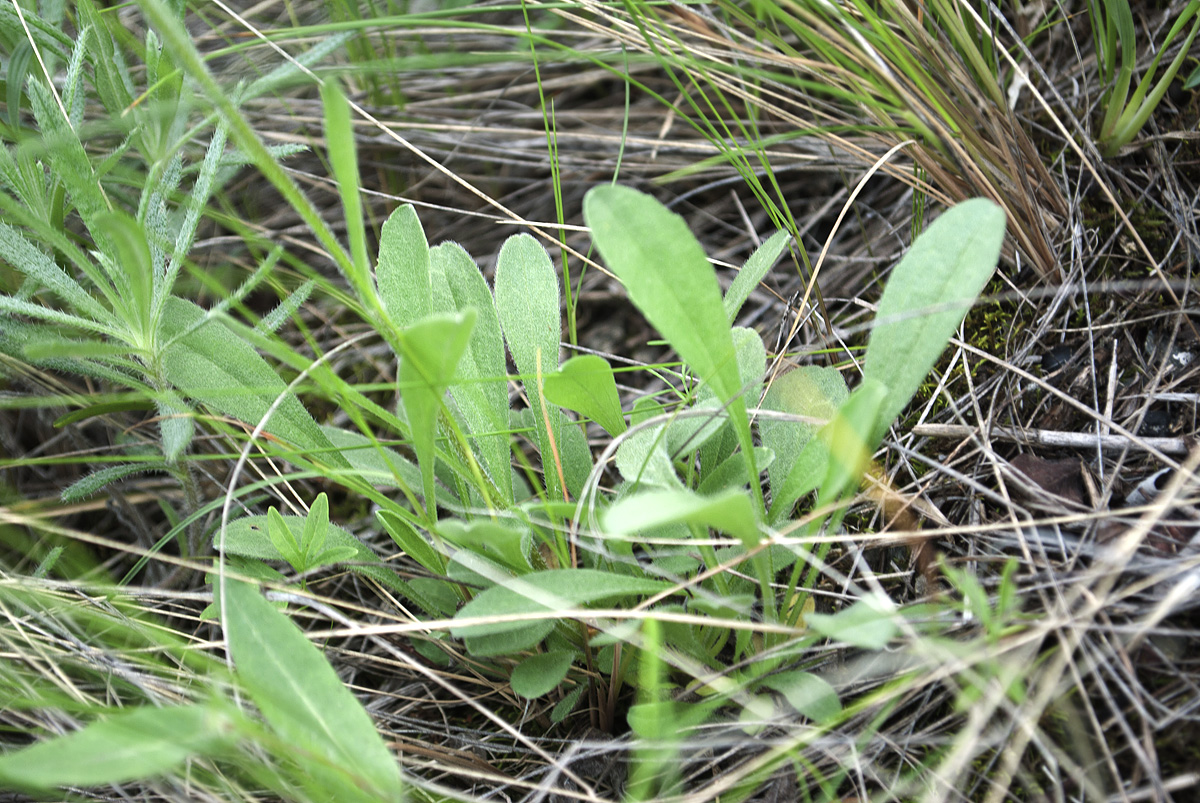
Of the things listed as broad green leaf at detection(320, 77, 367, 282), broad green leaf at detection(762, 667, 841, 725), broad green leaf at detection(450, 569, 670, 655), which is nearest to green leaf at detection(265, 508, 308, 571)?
broad green leaf at detection(450, 569, 670, 655)

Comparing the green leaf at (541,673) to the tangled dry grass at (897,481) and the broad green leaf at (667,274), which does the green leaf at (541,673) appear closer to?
the tangled dry grass at (897,481)

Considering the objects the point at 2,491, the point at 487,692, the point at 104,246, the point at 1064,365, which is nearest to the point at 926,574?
the point at 1064,365

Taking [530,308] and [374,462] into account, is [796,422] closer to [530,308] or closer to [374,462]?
[530,308]

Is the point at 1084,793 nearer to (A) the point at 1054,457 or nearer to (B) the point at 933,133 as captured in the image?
(A) the point at 1054,457

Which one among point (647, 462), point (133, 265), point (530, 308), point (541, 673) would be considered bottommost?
point (541, 673)

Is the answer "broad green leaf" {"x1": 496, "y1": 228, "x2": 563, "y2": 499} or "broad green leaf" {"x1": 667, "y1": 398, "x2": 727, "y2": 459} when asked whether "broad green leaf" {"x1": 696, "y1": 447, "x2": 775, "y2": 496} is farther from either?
"broad green leaf" {"x1": 496, "y1": 228, "x2": 563, "y2": 499}

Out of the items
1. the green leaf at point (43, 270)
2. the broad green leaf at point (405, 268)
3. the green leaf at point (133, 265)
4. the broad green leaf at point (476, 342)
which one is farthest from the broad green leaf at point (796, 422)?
the green leaf at point (43, 270)

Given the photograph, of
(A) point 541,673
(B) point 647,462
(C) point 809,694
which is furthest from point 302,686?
(C) point 809,694
